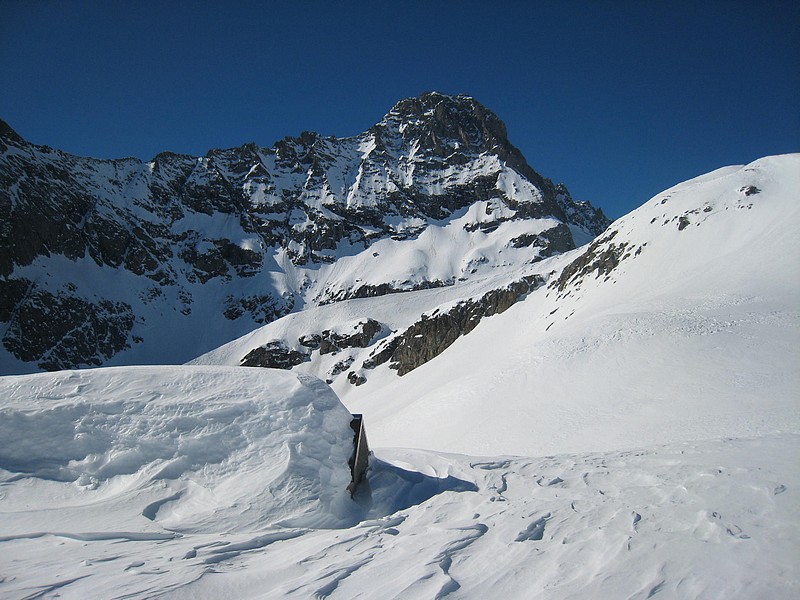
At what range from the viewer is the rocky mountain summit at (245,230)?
305 feet

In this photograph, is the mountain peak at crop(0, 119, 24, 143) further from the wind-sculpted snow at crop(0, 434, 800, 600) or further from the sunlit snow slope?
the wind-sculpted snow at crop(0, 434, 800, 600)

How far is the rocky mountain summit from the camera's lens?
93.0 meters

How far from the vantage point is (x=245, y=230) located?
13412 cm

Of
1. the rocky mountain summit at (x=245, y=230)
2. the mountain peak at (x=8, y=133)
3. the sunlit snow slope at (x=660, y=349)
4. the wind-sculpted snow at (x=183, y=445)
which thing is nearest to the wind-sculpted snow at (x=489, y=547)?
the wind-sculpted snow at (x=183, y=445)

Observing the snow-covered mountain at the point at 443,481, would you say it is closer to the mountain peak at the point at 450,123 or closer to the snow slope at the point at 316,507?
the snow slope at the point at 316,507

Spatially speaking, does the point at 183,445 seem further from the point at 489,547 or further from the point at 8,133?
the point at 8,133

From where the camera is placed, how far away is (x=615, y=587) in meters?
4.45

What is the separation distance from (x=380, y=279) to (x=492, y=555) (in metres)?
108

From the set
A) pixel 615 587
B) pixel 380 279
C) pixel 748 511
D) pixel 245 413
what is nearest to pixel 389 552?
pixel 615 587

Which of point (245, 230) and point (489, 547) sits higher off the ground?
point (245, 230)

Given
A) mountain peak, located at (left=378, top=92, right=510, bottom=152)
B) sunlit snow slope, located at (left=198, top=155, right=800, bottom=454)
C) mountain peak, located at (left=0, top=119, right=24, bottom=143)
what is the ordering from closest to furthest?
sunlit snow slope, located at (left=198, top=155, right=800, bottom=454)
mountain peak, located at (left=0, top=119, right=24, bottom=143)
mountain peak, located at (left=378, top=92, right=510, bottom=152)

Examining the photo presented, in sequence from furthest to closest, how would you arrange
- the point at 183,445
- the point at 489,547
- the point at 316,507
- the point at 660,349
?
the point at 660,349 < the point at 183,445 < the point at 316,507 < the point at 489,547

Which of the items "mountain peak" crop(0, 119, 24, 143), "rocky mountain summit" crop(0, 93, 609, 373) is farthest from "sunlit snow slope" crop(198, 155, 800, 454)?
"mountain peak" crop(0, 119, 24, 143)

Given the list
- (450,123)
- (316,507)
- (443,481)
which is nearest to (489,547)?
(316,507)
